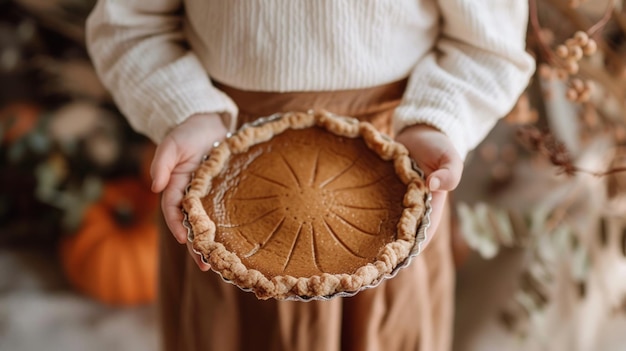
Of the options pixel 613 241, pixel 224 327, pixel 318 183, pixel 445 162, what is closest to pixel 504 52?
pixel 445 162

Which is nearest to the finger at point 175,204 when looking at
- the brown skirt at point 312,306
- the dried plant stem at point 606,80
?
the brown skirt at point 312,306

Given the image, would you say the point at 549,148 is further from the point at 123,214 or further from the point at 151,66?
the point at 123,214

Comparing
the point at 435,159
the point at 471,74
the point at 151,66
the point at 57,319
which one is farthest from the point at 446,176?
the point at 57,319

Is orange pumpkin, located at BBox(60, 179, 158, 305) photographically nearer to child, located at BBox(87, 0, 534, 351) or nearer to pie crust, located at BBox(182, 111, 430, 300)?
child, located at BBox(87, 0, 534, 351)

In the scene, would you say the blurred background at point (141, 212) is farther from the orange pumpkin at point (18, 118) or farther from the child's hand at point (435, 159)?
the child's hand at point (435, 159)

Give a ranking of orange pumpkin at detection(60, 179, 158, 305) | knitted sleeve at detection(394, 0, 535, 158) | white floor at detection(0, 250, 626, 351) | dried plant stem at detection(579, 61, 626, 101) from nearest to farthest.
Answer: knitted sleeve at detection(394, 0, 535, 158)
dried plant stem at detection(579, 61, 626, 101)
white floor at detection(0, 250, 626, 351)
orange pumpkin at detection(60, 179, 158, 305)

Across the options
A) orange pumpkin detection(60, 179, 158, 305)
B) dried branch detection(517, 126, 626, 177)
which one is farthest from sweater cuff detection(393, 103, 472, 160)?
orange pumpkin detection(60, 179, 158, 305)

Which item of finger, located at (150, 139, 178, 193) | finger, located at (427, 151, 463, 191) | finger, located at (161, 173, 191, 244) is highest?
finger, located at (427, 151, 463, 191)

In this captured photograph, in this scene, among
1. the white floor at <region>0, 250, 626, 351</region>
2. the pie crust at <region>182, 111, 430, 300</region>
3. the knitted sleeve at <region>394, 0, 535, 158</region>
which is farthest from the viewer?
the white floor at <region>0, 250, 626, 351</region>
